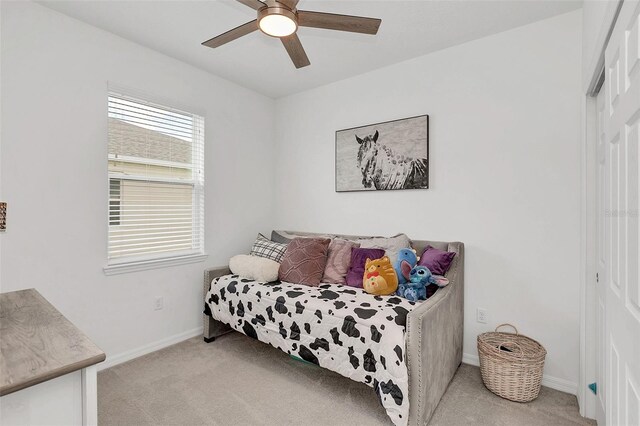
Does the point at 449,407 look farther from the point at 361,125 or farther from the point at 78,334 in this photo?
the point at 361,125

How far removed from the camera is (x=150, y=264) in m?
2.75

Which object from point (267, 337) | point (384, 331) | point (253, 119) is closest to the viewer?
point (384, 331)

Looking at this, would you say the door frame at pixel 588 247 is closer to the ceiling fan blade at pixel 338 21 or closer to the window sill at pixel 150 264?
the ceiling fan blade at pixel 338 21

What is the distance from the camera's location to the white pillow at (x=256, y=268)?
2.74 m

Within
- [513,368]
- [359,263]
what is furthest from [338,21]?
[513,368]

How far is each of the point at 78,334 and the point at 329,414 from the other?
1489mm

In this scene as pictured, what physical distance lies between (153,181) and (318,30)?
187 centimetres

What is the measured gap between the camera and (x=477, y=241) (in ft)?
8.28

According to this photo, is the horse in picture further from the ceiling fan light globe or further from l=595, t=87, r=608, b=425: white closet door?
the ceiling fan light globe

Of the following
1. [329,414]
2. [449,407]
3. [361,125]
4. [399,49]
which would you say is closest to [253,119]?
[361,125]

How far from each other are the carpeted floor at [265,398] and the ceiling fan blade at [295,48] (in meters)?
2.20

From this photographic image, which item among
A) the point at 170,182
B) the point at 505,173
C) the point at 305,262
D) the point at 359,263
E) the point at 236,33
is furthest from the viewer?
the point at 170,182

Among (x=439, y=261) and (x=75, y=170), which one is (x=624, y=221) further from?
(x=75, y=170)

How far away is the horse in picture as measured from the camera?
2793 mm
